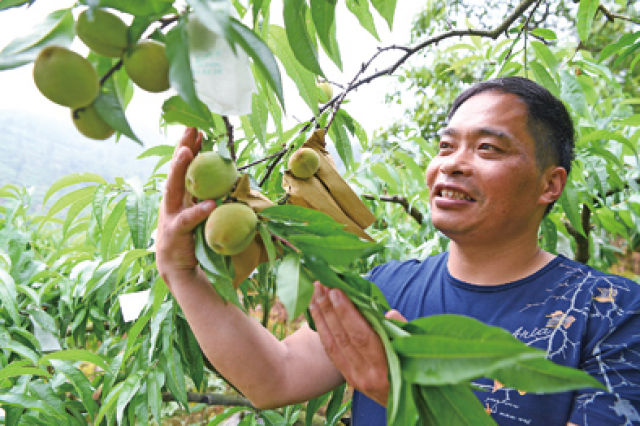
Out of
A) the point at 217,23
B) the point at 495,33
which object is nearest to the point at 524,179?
the point at 495,33

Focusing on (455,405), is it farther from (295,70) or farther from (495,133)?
(495,133)

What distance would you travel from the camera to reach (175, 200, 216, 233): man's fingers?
19.1 inches

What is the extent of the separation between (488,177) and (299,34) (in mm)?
567

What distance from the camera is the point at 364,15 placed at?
65cm

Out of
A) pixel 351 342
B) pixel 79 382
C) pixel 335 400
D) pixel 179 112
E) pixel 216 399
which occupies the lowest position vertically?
pixel 216 399

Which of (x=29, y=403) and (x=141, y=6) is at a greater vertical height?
(x=141, y=6)

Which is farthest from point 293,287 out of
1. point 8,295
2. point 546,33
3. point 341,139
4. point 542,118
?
point 546,33

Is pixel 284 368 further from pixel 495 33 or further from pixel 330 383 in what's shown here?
pixel 495 33

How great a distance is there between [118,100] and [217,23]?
0.13 meters

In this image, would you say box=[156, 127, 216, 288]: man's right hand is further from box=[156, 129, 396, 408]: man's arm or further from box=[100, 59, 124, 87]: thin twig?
box=[100, 59, 124, 87]: thin twig

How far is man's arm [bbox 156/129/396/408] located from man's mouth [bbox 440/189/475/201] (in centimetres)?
41

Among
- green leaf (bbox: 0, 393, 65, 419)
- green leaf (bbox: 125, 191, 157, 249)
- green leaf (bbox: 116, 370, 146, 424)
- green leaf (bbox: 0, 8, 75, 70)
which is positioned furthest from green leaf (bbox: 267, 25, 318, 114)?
green leaf (bbox: 0, 393, 65, 419)

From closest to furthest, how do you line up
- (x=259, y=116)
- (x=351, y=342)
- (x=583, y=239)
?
(x=351, y=342), (x=259, y=116), (x=583, y=239)

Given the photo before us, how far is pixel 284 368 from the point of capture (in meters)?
0.85
